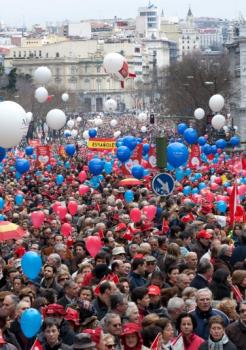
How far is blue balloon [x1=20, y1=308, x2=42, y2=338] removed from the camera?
44.4 feet

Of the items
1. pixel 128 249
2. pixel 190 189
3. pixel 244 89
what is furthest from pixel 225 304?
pixel 244 89

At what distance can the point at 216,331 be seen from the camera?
1345 cm

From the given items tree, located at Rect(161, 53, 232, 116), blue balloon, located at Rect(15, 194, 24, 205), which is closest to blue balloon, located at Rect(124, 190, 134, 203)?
blue balloon, located at Rect(15, 194, 24, 205)

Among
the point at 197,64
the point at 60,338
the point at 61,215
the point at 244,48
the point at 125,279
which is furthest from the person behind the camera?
the point at 197,64

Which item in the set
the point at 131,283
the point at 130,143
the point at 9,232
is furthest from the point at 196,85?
the point at 131,283

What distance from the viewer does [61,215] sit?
2497 centimetres

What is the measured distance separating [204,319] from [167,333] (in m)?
0.83

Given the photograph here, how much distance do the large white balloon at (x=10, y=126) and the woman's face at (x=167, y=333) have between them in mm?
6969

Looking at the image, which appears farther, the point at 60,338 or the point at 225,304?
the point at 225,304

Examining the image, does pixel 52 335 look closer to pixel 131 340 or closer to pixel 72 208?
pixel 131 340

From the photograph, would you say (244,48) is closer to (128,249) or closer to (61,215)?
Result: (61,215)

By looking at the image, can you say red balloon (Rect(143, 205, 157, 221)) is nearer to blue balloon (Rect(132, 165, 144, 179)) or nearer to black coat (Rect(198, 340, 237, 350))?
blue balloon (Rect(132, 165, 144, 179))

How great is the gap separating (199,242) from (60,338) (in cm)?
610

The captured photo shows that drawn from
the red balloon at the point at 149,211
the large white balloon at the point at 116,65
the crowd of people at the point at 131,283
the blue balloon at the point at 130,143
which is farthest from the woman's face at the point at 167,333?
the blue balloon at the point at 130,143
